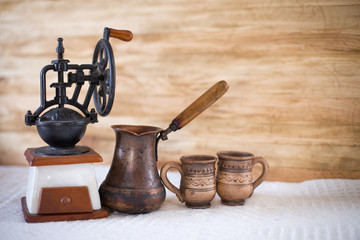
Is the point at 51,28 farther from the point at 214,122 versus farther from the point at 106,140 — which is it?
the point at 214,122

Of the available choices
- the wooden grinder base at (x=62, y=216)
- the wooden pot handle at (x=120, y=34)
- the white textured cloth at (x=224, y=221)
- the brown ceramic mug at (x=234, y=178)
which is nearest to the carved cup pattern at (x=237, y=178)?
the brown ceramic mug at (x=234, y=178)

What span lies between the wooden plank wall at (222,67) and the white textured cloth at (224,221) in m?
0.33

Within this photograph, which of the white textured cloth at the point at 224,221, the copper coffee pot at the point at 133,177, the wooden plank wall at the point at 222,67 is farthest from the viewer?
the wooden plank wall at the point at 222,67

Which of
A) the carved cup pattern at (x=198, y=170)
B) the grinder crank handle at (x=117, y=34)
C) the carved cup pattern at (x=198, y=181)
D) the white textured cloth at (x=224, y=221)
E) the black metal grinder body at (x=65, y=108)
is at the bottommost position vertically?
the white textured cloth at (x=224, y=221)

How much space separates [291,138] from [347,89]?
338 mm

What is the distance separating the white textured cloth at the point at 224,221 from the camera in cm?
119

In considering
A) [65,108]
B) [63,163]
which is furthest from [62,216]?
[65,108]

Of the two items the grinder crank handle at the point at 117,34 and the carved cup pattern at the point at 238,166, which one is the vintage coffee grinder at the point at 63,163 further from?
the carved cup pattern at the point at 238,166

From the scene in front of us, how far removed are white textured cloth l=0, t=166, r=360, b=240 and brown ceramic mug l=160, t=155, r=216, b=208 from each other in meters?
0.05

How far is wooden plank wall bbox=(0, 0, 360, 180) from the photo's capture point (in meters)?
1.83

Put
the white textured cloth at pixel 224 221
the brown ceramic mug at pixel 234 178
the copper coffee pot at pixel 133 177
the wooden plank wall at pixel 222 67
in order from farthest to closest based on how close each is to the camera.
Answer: the wooden plank wall at pixel 222 67 < the brown ceramic mug at pixel 234 178 < the copper coffee pot at pixel 133 177 < the white textured cloth at pixel 224 221

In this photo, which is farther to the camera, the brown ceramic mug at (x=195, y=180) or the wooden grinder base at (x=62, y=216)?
the brown ceramic mug at (x=195, y=180)

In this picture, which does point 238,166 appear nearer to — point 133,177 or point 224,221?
point 224,221

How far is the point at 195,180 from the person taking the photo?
55.3 inches
